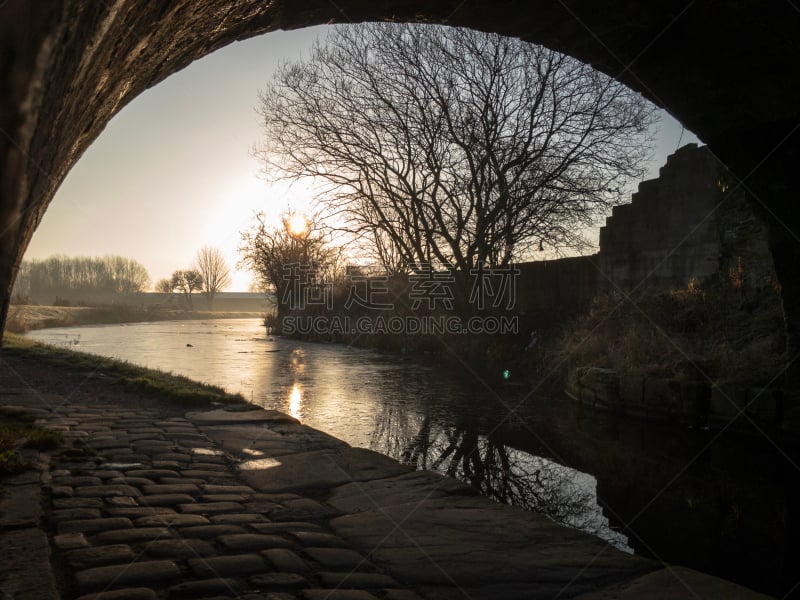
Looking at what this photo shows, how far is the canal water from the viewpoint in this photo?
427 cm

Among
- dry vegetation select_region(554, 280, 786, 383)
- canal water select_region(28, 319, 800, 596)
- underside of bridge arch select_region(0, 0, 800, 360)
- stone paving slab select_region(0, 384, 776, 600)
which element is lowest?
canal water select_region(28, 319, 800, 596)

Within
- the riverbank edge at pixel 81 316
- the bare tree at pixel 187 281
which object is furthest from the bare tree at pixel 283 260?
the bare tree at pixel 187 281

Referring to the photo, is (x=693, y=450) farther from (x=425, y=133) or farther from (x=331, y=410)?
(x=425, y=133)

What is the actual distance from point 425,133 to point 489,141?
1.90m

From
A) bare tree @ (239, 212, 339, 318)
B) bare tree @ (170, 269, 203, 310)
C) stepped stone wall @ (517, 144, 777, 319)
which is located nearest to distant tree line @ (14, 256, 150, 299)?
bare tree @ (170, 269, 203, 310)

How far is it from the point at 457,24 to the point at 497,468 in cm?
430

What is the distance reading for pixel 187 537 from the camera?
308 cm

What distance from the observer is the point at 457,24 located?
13.6 feet

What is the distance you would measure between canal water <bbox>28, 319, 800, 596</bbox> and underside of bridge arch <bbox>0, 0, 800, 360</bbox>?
7.22ft

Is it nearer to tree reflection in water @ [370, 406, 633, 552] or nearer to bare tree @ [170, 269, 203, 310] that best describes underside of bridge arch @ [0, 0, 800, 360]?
tree reflection in water @ [370, 406, 633, 552]

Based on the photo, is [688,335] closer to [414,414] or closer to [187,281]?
[414,414]

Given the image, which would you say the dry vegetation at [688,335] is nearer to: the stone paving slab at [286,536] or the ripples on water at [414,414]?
the ripples on water at [414,414]

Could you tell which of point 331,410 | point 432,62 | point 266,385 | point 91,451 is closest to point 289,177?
point 432,62

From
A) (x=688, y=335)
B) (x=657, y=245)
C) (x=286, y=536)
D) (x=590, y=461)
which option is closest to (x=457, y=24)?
(x=286, y=536)
